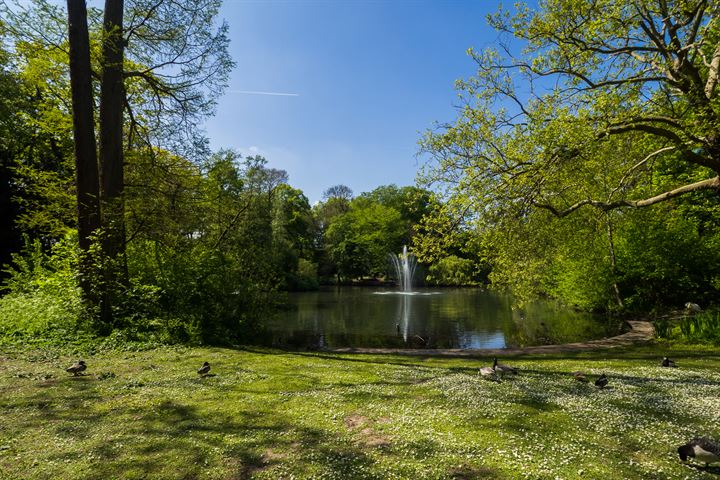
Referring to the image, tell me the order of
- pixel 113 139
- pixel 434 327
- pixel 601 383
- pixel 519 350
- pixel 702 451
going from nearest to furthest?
pixel 702 451, pixel 601 383, pixel 519 350, pixel 113 139, pixel 434 327

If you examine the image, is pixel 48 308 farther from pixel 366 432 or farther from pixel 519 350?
pixel 519 350

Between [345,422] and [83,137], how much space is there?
13.5m

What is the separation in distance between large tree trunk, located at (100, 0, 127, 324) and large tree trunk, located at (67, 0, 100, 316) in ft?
1.39

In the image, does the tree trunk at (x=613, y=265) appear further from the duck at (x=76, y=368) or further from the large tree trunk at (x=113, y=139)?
the duck at (x=76, y=368)

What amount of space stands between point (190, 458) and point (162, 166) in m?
14.3

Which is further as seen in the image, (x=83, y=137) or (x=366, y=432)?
(x=83, y=137)

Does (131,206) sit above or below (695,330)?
above

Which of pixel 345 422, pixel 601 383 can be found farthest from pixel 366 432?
pixel 601 383

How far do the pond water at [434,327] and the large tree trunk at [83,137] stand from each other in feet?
23.7

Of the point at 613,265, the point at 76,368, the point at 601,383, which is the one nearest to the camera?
the point at 601,383

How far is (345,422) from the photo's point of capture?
19.1 ft

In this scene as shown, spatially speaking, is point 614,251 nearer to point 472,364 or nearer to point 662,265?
point 662,265

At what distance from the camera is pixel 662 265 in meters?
20.1

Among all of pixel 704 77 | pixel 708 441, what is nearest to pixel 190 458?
pixel 708 441
